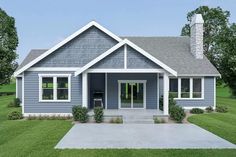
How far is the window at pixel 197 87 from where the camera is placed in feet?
81.7

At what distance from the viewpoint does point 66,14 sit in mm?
23500

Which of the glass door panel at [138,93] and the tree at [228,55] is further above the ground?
the tree at [228,55]

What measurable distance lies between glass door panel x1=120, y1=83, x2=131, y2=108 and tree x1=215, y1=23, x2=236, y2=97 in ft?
69.2

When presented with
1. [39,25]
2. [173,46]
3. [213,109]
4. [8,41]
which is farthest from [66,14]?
[8,41]

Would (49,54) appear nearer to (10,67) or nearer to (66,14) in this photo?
(66,14)

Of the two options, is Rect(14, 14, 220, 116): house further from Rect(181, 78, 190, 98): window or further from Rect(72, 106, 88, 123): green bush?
Rect(72, 106, 88, 123): green bush

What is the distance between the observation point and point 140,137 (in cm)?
1373

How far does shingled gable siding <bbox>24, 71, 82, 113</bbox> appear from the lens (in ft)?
68.3

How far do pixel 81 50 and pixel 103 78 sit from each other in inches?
130

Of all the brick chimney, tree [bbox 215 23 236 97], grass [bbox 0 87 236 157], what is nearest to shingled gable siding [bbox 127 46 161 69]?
grass [bbox 0 87 236 157]

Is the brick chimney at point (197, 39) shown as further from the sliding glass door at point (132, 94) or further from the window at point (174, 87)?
the sliding glass door at point (132, 94)

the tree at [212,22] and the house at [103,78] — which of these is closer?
the house at [103,78]

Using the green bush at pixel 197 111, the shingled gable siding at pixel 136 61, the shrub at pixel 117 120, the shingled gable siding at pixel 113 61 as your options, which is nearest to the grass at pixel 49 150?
the shrub at pixel 117 120

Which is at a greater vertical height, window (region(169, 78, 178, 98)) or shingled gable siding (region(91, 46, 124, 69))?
shingled gable siding (region(91, 46, 124, 69))
